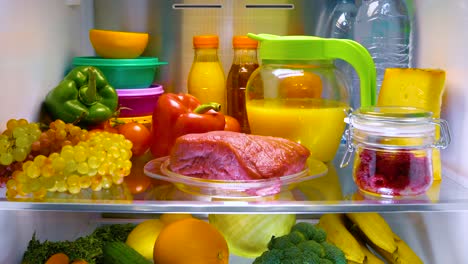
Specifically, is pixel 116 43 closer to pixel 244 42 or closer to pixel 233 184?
pixel 244 42

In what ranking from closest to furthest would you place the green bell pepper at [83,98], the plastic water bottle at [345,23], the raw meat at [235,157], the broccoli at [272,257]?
the raw meat at [235,157], the broccoli at [272,257], the green bell pepper at [83,98], the plastic water bottle at [345,23]

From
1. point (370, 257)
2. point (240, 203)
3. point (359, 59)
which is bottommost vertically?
point (370, 257)

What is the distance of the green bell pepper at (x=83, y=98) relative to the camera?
1.34 metres

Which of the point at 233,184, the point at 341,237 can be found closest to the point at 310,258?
the point at 341,237

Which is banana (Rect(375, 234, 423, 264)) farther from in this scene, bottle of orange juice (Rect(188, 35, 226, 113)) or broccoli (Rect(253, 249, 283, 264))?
bottle of orange juice (Rect(188, 35, 226, 113))

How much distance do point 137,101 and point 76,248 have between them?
0.42 m

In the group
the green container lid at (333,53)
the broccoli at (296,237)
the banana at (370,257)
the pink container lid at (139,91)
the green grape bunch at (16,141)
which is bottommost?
the banana at (370,257)

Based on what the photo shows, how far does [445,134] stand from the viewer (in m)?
1.09

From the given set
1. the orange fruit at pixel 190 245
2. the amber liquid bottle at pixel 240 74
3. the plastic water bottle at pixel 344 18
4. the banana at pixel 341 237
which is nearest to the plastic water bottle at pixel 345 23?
the plastic water bottle at pixel 344 18

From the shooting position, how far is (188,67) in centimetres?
167

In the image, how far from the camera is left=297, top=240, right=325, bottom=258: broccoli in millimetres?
1225

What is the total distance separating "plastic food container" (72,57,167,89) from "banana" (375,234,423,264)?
697 mm

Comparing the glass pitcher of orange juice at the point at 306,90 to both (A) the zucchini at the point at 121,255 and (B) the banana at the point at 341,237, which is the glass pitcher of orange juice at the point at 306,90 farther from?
(A) the zucchini at the point at 121,255

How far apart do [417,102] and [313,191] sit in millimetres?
310
